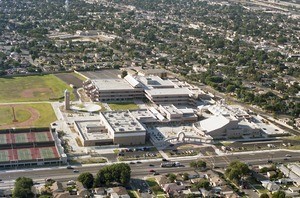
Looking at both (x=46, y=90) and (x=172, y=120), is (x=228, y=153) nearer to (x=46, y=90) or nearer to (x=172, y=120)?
(x=172, y=120)

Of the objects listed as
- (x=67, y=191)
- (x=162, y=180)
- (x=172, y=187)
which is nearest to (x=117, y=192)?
(x=67, y=191)

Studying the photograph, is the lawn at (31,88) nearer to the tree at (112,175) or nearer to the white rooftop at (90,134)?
the white rooftop at (90,134)

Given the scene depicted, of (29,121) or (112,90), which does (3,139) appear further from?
(112,90)

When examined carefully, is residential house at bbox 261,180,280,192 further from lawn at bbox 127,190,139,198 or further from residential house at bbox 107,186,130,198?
residential house at bbox 107,186,130,198

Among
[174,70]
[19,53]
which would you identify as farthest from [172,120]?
[19,53]

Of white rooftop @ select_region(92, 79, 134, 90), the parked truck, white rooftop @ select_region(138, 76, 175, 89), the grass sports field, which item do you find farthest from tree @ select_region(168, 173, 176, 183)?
white rooftop @ select_region(138, 76, 175, 89)
